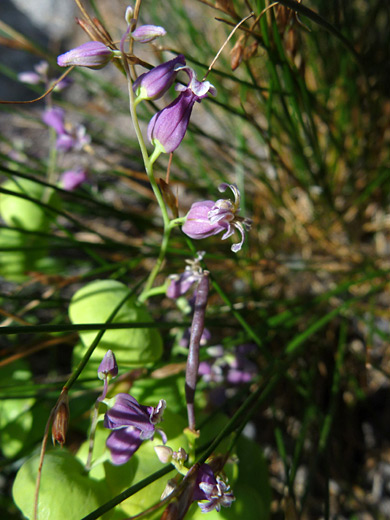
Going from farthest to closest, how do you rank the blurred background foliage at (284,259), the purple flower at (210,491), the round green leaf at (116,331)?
the blurred background foliage at (284,259) < the round green leaf at (116,331) < the purple flower at (210,491)

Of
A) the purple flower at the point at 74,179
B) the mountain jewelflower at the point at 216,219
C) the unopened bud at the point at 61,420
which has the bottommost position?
the unopened bud at the point at 61,420

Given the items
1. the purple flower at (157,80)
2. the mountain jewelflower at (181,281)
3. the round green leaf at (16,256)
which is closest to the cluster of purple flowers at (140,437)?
the mountain jewelflower at (181,281)

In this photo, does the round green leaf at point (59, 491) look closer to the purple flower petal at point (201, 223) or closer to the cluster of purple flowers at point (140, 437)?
the cluster of purple flowers at point (140, 437)

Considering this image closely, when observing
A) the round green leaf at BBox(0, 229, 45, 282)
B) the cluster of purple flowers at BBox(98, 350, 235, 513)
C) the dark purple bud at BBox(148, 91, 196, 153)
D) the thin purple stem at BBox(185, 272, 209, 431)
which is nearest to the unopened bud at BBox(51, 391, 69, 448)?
the cluster of purple flowers at BBox(98, 350, 235, 513)

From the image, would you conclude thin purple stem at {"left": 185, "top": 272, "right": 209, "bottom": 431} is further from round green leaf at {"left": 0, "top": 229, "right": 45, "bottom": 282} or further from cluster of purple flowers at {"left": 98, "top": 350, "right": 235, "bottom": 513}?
round green leaf at {"left": 0, "top": 229, "right": 45, "bottom": 282}

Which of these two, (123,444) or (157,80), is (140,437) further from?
(157,80)

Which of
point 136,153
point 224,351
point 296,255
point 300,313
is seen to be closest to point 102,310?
point 224,351

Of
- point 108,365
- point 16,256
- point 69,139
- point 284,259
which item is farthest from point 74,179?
point 284,259
